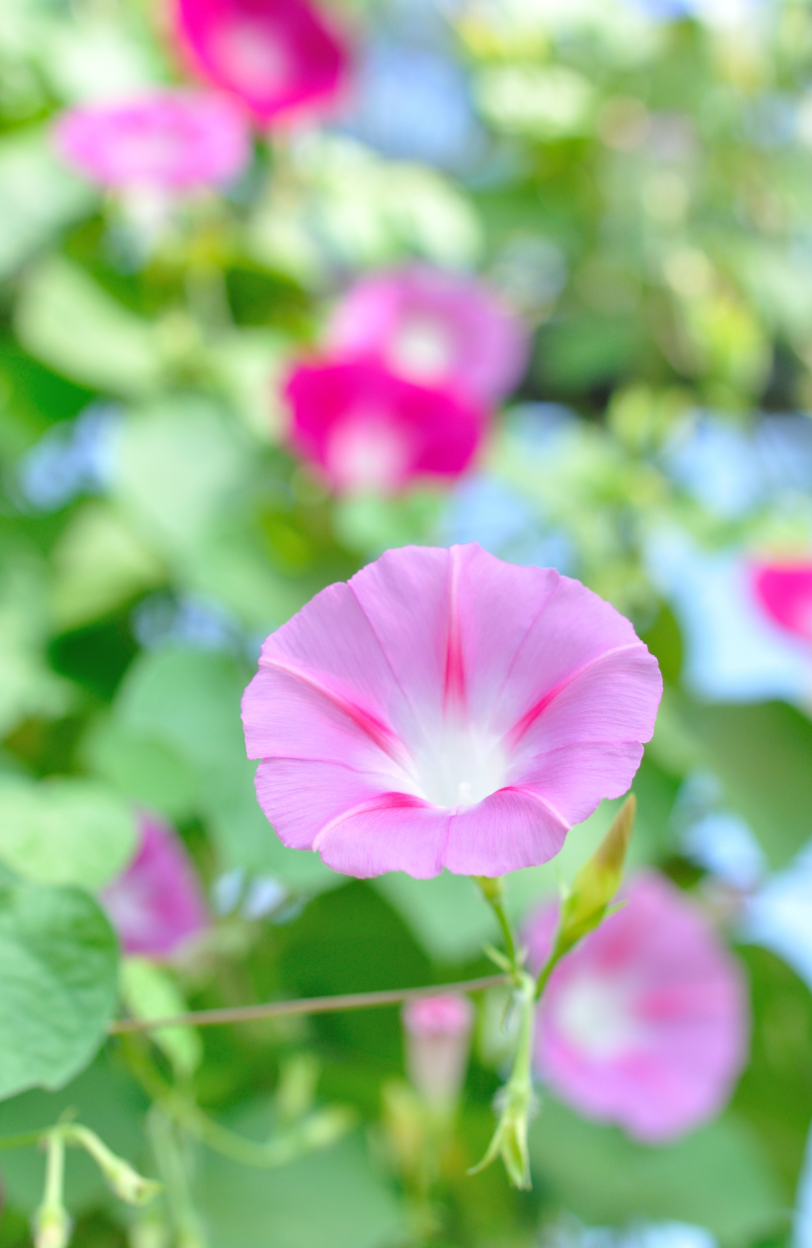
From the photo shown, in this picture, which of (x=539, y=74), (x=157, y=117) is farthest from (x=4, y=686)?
(x=539, y=74)

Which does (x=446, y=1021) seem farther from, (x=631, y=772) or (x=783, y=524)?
(x=783, y=524)

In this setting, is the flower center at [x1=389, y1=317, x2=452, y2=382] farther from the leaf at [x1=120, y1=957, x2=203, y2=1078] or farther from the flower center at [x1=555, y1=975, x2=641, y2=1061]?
the leaf at [x1=120, y1=957, x2=203, y2=1078]

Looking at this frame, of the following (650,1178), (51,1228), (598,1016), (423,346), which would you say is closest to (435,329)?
(423,346)

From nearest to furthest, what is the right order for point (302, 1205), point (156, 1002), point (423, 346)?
point (156, 1002) < point (302, 1205) < point (423, 346)

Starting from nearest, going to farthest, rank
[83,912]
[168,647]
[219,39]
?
1. [83,912]
2. [168,647]
3. [219,39]

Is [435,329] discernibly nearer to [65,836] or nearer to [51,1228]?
[65,836]

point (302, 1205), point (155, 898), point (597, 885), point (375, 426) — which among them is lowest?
point (302, 1205)

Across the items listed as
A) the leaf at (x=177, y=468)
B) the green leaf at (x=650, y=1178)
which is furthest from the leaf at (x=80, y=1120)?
the leaf at (x=177, y=468)
